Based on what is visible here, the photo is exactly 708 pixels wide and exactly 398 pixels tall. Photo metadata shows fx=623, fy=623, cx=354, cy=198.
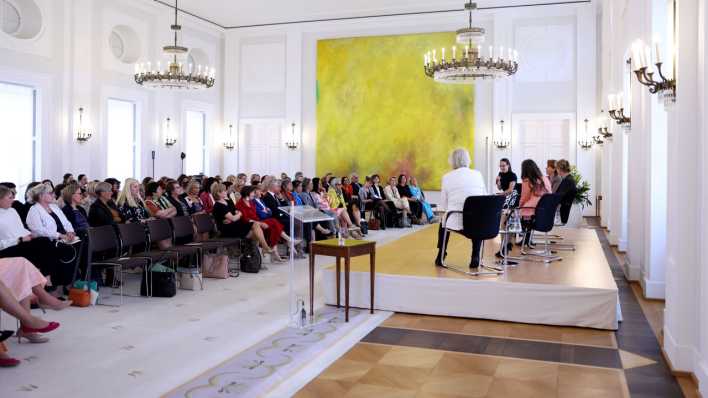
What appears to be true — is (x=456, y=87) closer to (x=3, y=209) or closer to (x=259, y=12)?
(x=259, y=12)

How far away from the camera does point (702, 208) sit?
13.0ft

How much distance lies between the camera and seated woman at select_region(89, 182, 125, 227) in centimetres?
739

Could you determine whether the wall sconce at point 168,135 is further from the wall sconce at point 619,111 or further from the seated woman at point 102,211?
the wall sconce at point 619,111

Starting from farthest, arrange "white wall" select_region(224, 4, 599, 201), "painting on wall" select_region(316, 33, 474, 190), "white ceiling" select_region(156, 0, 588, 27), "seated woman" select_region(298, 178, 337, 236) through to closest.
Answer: "painting on wall" select_region(316, 33, 474, 190)
"white ceiling" select_region(156, 0, 588, 27)
"white wall" select_region(224, 4, 599, 201)
"seated woman" select_region(298, 178, 337, 236)

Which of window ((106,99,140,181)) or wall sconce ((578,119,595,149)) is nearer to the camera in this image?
window ((106,99,140,181))

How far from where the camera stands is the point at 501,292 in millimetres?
5895

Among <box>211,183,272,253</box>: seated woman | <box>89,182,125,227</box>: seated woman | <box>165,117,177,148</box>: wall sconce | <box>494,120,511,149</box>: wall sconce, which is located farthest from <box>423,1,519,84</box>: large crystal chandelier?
<box>165,117,177,148</box>: wall sconce

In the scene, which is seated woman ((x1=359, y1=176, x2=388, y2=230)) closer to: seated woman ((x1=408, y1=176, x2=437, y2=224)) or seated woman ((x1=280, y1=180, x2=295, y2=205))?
seated woman ((x1=408, y1=176, x2=437, y2=224))

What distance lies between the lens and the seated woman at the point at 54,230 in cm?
638

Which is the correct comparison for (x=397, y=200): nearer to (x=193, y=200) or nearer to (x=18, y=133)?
(x=193, y=200)

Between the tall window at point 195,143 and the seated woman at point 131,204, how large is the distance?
33.2 feet

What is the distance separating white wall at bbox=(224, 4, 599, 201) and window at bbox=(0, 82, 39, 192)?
744 cm

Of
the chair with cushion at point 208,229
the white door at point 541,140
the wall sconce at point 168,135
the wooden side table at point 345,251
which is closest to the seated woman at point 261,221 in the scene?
the chair with cushion at point 208,229

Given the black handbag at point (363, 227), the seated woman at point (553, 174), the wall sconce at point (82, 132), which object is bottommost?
the black handbag at point (363, 227)
